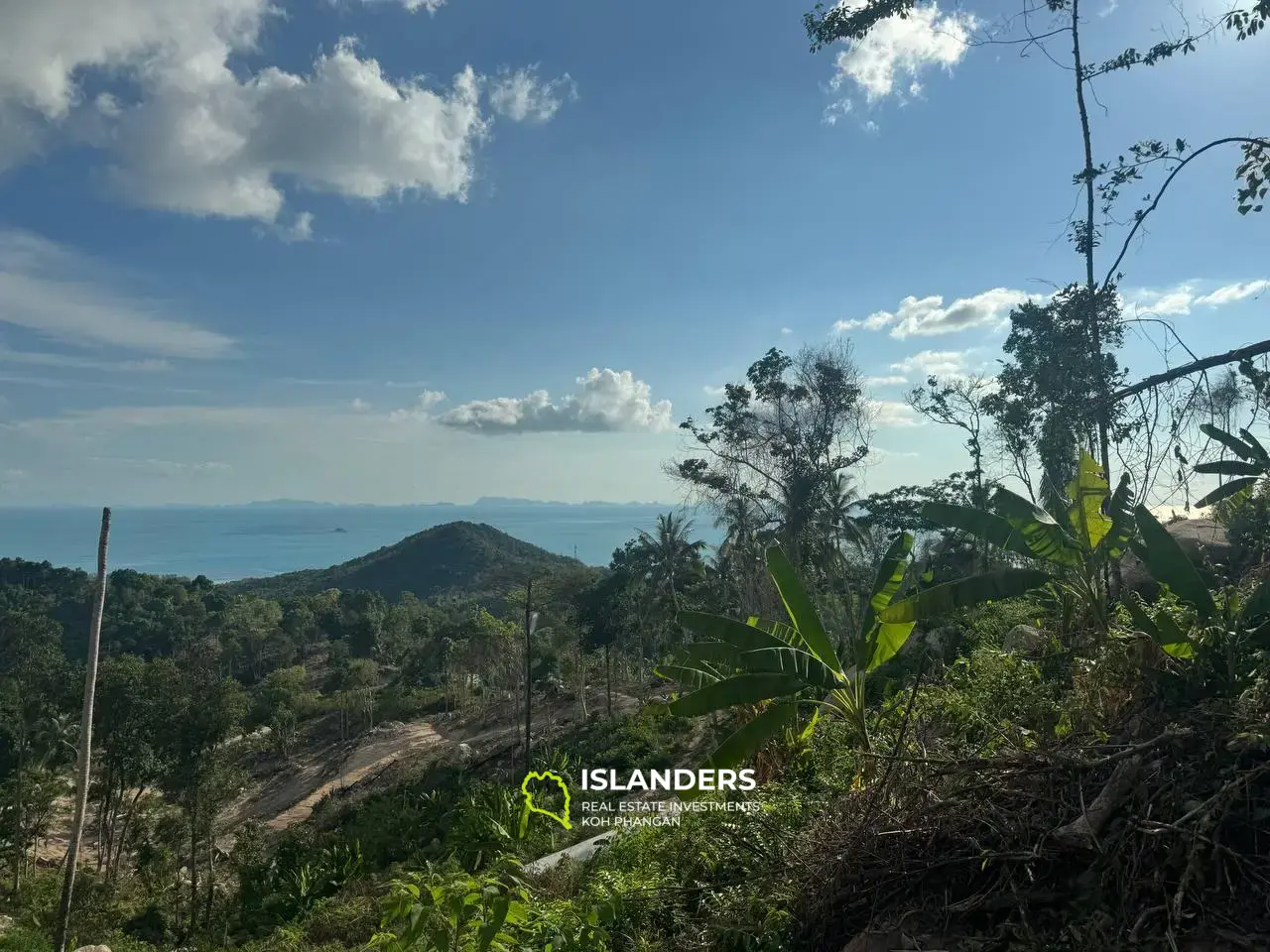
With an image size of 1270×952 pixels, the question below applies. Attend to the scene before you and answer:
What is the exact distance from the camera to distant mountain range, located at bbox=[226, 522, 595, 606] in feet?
319

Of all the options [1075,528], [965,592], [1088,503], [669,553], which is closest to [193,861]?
[669,553]

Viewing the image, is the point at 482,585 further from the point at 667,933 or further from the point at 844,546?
the point at 667,933

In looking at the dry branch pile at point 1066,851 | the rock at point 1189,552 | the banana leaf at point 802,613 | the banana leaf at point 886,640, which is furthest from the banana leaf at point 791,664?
the rock at point 1189,552

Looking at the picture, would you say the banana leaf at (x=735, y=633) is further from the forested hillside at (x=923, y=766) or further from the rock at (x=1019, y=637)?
the rock at (x=1019, y=637)

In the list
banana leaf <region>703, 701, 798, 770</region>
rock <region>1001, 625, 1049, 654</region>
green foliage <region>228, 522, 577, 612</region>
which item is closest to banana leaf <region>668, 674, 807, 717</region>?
banana leaf <region>703, 701, 798, 770</region>

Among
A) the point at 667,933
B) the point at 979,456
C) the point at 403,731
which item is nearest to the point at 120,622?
the point at 403,731

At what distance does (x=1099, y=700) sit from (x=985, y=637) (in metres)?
5.47

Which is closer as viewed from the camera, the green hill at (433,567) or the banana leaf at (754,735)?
the banana leaf at (754,735)

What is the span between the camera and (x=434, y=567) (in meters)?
103

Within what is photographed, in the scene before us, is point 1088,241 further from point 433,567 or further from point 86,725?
point 433,567

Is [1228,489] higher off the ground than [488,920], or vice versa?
[1228,489]

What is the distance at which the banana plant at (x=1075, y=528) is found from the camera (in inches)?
171

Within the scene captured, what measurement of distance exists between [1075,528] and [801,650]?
74.5 inches

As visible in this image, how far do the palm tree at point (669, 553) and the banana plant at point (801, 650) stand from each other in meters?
16.6
